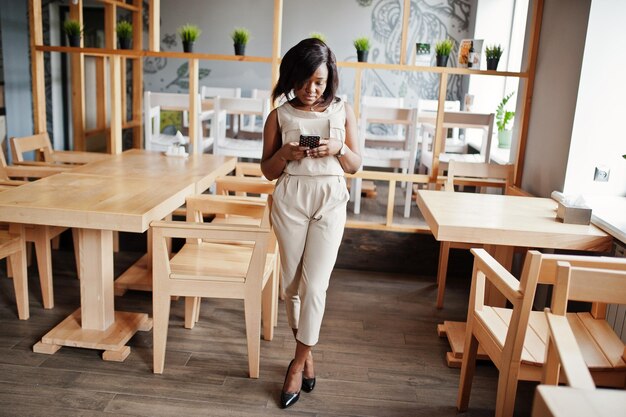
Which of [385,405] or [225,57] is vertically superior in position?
[225,57]

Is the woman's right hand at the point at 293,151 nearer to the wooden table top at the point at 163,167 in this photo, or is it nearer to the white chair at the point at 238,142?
the wooden table top at the point at 163,167

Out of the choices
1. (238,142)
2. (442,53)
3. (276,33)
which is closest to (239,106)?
(238,142)

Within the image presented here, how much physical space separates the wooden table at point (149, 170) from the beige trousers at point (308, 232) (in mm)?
997

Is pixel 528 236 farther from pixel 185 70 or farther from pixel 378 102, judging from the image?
pixel 185 70

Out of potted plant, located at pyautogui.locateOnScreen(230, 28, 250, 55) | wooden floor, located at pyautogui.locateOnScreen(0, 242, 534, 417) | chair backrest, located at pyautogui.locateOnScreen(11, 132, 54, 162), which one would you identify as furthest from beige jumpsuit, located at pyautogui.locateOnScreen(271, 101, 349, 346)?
chair backrest, located at pyautogui.locateOnScreen(11, 132, 54, 162)

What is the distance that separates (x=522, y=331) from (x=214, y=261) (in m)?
1.43

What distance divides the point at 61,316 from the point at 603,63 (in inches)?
121

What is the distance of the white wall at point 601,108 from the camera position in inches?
118

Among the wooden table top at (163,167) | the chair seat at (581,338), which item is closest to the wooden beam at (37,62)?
the wooden table top at (163,167)

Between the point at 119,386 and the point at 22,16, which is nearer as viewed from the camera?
the point at 119,386

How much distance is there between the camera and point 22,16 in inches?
249

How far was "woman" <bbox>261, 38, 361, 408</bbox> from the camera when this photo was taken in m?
2.19

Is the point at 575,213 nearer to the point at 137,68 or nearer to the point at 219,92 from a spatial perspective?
the point at 219,92

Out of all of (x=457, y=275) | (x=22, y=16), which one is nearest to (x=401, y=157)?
(x=457, y=275)
